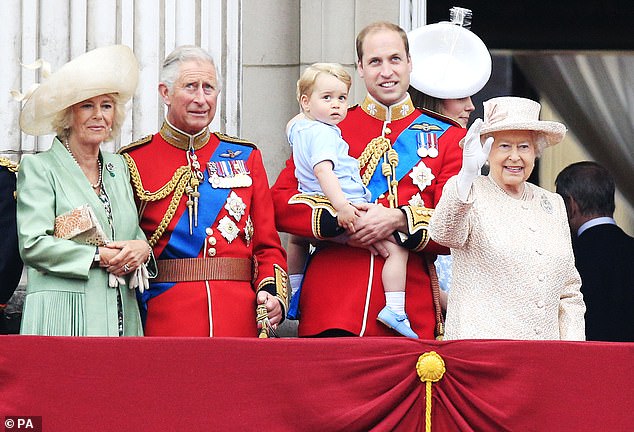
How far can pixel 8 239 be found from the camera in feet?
19.4

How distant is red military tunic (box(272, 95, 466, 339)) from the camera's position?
6.09 m

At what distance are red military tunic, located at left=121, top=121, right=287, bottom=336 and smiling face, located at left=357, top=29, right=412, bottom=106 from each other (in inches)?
20.7

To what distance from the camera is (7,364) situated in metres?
5.38

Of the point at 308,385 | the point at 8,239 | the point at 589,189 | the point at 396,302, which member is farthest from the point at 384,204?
the point at 589,189

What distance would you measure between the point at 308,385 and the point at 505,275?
0.81 metres

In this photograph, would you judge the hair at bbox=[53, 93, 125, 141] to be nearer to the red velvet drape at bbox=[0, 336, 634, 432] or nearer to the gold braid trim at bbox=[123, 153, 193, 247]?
the gold braid trim at bbox=[123, 153, 193, 247]

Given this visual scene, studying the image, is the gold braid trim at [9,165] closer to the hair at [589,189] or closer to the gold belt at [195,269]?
the gold belt at [195,269]

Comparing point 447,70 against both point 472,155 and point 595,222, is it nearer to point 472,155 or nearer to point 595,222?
point 595,222

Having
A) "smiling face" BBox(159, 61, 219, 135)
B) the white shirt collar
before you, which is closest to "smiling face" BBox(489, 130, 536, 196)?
"smiling face" BBox(159, 61, 219, 135)

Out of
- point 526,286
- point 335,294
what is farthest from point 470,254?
point 335,294

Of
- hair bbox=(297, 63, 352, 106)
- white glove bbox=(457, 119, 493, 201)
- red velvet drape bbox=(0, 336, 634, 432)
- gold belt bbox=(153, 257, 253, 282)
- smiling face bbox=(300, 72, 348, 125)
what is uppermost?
hair bbox=(297, 63, 352, 106)

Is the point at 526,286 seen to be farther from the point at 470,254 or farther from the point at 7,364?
the point at 7,364

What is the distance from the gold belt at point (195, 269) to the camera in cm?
606

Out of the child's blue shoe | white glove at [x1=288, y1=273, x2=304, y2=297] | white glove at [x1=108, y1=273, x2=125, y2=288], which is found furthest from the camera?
white glove at [x1=288, y1=273, x2=304, y2=297]
